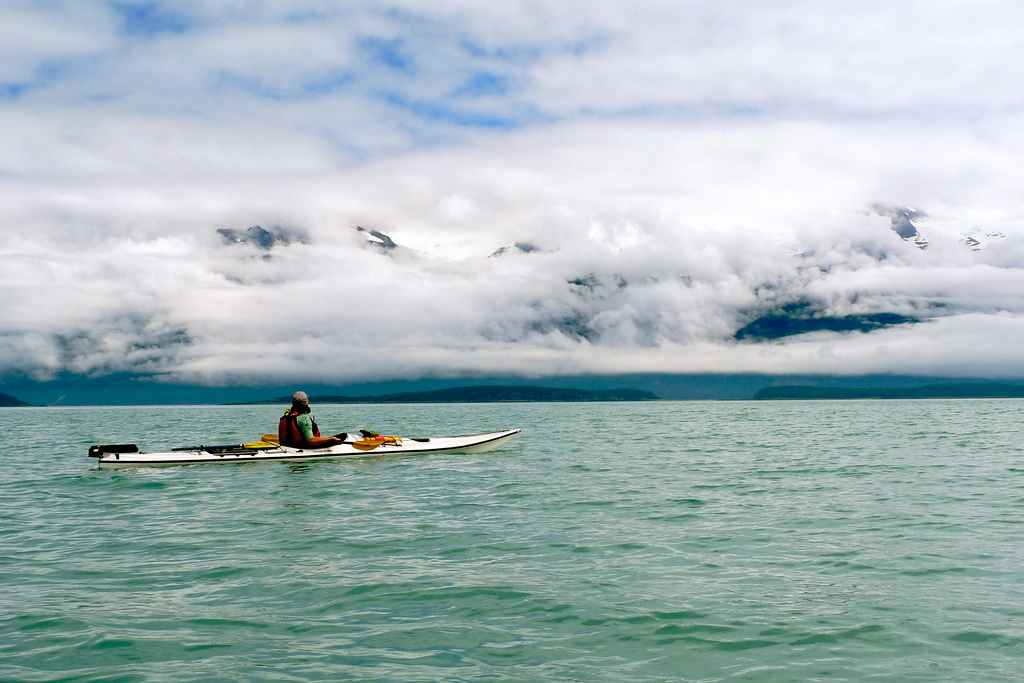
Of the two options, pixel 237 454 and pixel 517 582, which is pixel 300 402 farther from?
pixel 517 582

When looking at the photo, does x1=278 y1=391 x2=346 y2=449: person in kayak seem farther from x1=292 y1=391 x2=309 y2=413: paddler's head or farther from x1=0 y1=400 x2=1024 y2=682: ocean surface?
x1=0 y1=400 x2=1024 y2=682: ocean surface

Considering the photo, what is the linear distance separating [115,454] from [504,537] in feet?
79.2

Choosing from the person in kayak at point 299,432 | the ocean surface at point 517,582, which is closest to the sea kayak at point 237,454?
the person in kayak at point 299,432

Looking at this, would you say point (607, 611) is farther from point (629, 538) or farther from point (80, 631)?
point (80, 631)

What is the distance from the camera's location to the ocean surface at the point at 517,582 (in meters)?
10.0

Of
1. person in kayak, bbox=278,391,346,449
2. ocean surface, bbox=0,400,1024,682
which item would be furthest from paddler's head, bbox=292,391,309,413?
ocean surface, bbox=0,400,1024,682

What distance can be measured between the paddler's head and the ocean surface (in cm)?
520

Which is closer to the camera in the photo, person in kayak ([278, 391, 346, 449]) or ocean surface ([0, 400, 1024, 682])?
ocean surface ([0, 400, 1024, 682])

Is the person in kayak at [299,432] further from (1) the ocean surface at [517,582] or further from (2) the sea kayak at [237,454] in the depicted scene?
(1) the ocean surface at [517,582]

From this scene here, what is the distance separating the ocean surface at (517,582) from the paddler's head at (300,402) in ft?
17.1

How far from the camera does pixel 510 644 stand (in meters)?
10.7

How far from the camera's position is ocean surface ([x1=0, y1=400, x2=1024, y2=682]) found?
1002 centimetres

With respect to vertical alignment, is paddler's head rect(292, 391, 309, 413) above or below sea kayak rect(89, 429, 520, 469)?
above

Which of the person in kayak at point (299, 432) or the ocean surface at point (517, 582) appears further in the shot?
the person in kayak at point (299, 432)
